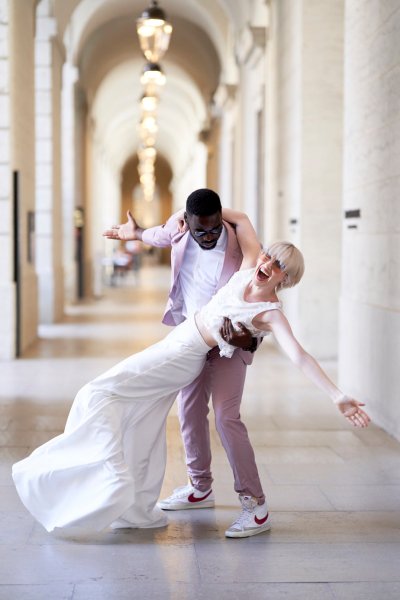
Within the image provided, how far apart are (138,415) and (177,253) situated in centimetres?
82

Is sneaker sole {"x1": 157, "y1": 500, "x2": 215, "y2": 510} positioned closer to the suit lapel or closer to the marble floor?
the marble floor

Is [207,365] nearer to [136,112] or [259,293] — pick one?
[259,293]

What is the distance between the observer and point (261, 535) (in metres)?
4.62

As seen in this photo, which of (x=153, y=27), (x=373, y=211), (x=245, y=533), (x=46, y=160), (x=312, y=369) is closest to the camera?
(x=312, y=369)

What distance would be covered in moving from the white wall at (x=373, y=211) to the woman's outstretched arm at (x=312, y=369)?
260 centimetres

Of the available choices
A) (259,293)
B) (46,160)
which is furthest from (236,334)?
(46,160)

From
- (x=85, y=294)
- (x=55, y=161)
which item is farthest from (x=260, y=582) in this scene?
(x=85, y=294)

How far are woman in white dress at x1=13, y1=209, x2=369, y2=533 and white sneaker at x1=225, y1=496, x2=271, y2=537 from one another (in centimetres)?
39

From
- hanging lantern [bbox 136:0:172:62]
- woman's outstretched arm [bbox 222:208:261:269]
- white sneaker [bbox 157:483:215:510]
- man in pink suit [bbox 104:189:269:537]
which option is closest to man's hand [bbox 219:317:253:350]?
man in pink suit [bbox 104:189:269:537]

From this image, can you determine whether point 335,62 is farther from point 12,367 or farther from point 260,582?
point 260,582

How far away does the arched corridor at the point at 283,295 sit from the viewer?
4260 mm

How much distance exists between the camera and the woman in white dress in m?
4.38

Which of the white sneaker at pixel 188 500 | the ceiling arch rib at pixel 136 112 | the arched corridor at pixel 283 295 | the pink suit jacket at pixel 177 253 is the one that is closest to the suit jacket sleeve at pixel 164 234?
the pink suit jacket at pixel 177 253

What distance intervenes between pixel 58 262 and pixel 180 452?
35.8ft
